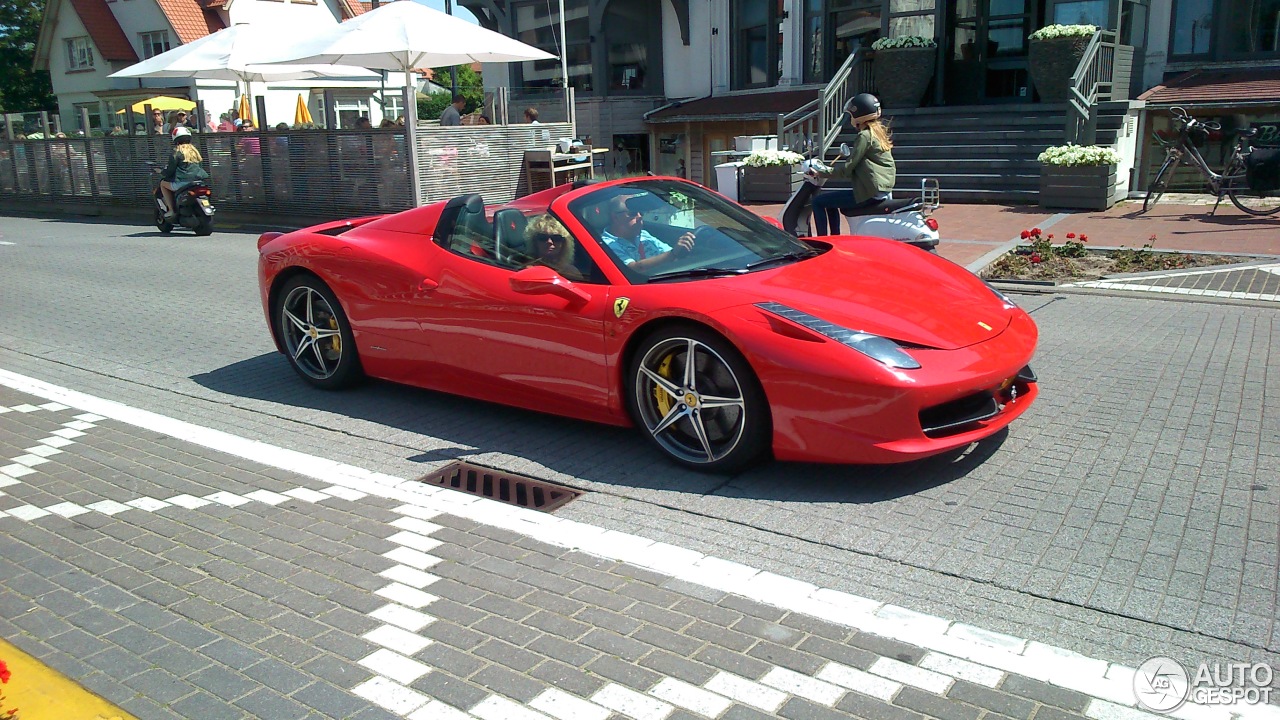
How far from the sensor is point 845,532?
4.27 metres

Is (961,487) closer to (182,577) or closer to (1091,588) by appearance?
(1091,588)

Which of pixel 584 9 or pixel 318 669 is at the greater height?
pixel 584 9

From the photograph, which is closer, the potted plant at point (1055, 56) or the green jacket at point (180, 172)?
the potted plant at point (1055, 56)

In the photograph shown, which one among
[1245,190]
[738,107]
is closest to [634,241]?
[1245,190]

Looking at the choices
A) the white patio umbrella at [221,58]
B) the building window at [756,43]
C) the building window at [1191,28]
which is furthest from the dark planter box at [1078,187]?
the white patio umbrella at [221,58]

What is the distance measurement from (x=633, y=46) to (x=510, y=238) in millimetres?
24283

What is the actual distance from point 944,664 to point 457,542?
205cm

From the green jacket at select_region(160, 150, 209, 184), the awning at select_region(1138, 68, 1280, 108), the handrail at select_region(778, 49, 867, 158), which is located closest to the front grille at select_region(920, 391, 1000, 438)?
the handrail at select_region(778, 49, 867, 158)

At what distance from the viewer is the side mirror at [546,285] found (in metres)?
5.14

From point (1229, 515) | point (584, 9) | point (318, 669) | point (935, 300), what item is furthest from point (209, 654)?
point (584, 9)

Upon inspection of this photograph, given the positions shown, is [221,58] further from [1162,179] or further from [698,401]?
[698,401]

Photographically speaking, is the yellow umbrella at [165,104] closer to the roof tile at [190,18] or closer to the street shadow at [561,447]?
the roof tile at [190,18]

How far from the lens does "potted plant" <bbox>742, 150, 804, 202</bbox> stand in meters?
17.7

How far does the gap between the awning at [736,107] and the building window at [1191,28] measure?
7.86 metres
